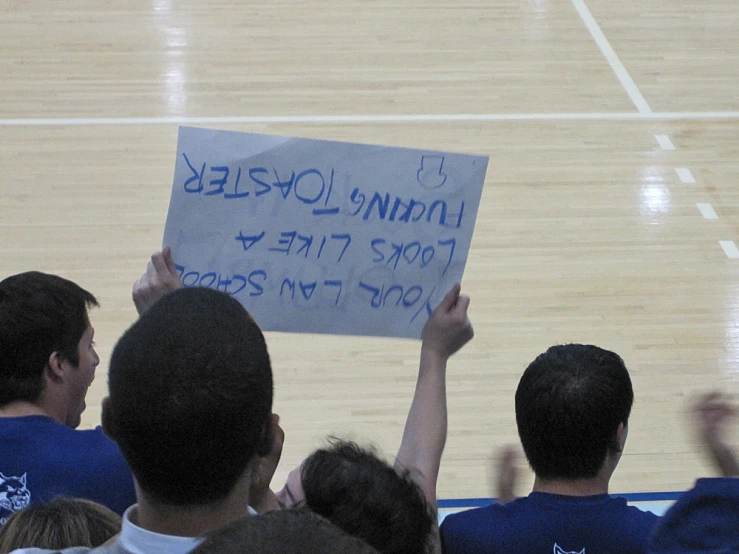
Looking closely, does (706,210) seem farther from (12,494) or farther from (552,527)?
(12,494)

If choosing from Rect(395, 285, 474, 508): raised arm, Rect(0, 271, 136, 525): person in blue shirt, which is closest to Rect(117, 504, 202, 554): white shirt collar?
Rect(395, 285, 474, 508): raised arm

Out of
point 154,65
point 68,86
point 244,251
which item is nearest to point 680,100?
point 154,65

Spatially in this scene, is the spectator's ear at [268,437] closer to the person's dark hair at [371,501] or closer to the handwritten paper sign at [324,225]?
the person's dark hair at [371,501]

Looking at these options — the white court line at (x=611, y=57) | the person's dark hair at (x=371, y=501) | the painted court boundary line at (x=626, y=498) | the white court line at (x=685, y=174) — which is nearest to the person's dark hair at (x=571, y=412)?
the person's dark hair at (x=371, y=501)

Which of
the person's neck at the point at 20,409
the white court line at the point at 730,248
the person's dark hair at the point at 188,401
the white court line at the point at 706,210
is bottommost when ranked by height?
the white court line at the point at 730,248

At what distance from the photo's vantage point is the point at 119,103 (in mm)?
5449

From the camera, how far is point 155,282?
1.69 meters

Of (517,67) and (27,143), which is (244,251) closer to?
(27,143)

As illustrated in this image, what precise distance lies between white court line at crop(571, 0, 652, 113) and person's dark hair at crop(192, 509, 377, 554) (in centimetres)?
500

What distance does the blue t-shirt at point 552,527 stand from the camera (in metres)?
1.47

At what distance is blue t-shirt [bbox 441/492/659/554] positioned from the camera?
58.1 inches

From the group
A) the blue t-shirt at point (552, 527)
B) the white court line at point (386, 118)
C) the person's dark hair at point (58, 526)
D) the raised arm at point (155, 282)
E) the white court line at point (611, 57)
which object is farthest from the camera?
the white court line at point (611, 57)

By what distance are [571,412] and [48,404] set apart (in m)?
0.87

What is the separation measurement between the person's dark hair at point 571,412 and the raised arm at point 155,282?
0.58 metres
